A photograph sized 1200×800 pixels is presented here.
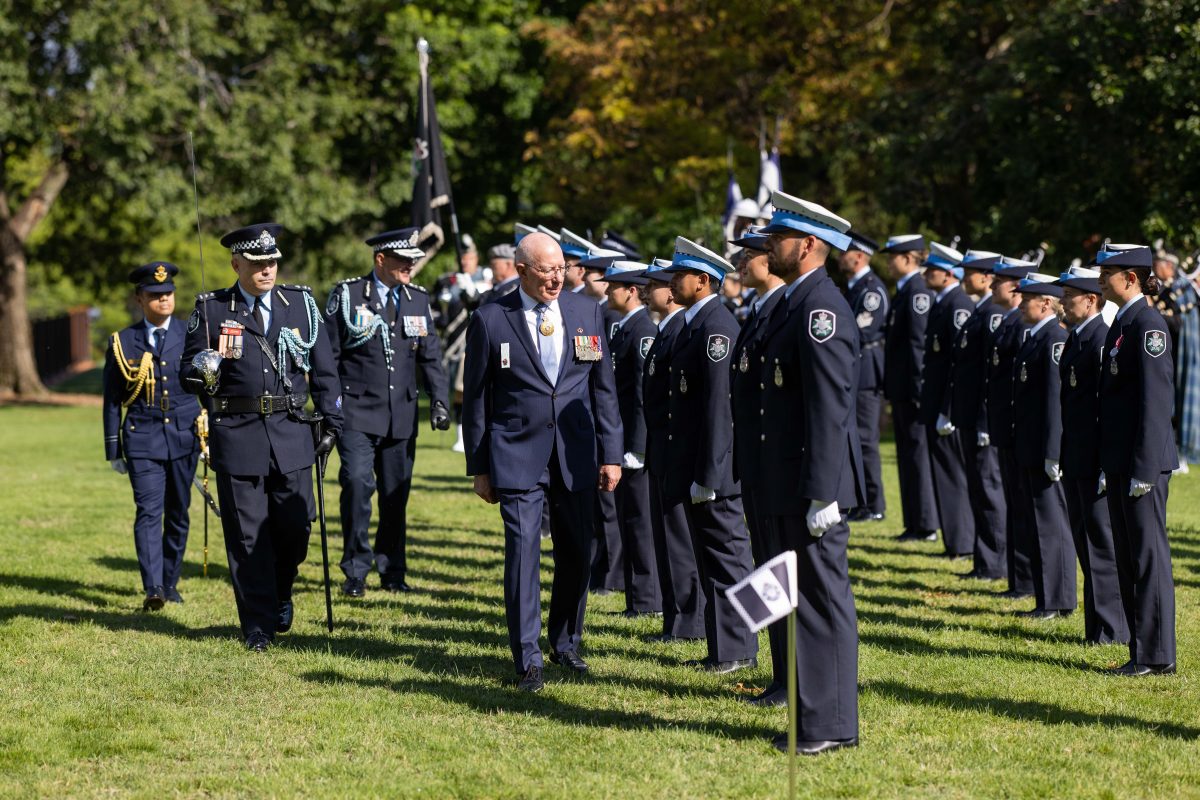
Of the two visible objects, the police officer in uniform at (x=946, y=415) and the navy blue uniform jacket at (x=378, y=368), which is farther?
the police officer in uniform at (x=946, y=415)

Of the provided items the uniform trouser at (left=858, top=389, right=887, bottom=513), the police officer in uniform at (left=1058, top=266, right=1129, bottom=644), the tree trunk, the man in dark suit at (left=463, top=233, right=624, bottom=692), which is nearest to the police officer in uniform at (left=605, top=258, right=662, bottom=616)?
the man in dark suit at (left=463, top=233, right=624, bottom=692)

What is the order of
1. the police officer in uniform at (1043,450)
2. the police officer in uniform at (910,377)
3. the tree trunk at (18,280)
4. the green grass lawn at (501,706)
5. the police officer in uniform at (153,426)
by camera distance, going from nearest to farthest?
1. the green grass lawn at (501,706)
2. the police officer in uniform at (1043,450)
3. the police officer in uniform at (153,426)
4. the police officer in uniform at (910,377)
5. the tree trunk at (18,280)

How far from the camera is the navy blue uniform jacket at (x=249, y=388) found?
28.0 feet

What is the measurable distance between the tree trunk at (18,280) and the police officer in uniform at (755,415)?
97.2 ft

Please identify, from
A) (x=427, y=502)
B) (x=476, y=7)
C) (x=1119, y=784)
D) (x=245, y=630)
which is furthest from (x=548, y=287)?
(x=476, y=7)

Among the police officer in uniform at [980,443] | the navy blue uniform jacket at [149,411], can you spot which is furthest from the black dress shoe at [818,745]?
Answer: the navy blue uniform jacket at [149,411]

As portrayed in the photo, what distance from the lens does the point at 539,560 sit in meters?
7.79

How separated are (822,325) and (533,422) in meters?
1.88

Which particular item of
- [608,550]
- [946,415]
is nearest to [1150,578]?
[608,550]

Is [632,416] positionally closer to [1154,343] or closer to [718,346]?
[718,346]

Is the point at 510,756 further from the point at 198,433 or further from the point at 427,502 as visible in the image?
the point at 427,502

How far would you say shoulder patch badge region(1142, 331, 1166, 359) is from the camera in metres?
7.73

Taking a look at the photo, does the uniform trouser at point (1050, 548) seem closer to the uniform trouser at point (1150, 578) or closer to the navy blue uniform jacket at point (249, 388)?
the uniform trouser at point (1150, 578)

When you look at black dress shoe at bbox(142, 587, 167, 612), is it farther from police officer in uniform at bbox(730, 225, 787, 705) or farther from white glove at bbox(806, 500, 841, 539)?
white glove at bbox(806, 500, 841, 539)
